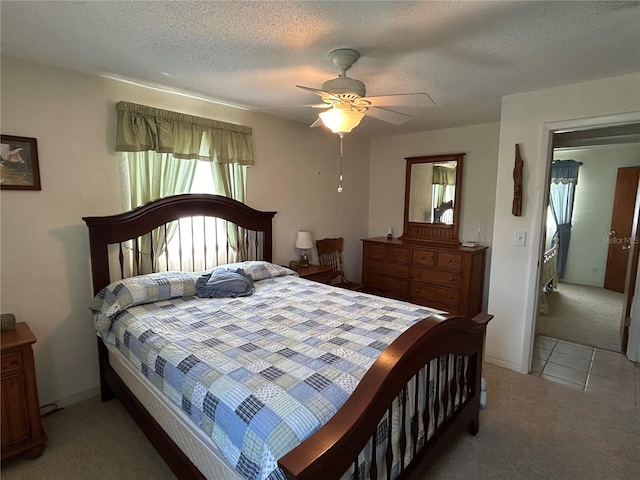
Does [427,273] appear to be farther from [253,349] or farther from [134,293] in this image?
[134,293]

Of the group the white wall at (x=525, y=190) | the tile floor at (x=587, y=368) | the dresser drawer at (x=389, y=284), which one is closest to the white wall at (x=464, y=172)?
the dresser drawer at (x=389, y=284)

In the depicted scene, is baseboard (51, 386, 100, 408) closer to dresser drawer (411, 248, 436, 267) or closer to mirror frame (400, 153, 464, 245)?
dresser drawer (411, 248, 436, 267)

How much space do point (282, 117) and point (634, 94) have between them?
297 cm

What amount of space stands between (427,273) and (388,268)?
0.53 meters

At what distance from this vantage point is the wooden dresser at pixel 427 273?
369 centimetres

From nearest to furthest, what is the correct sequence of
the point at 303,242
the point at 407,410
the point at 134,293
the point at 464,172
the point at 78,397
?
1. the point at 407,410
2. the point at 134,293
3. the point at 78,397
4. the point at 303,242
5. the point at 464,172

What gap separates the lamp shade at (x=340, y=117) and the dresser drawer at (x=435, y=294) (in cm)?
249

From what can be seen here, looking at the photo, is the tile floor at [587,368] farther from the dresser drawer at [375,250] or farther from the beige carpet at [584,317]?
the dresser drawer at [375,250]

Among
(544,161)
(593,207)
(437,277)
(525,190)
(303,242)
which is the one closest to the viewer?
(544,161)

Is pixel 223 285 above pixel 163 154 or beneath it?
beneath

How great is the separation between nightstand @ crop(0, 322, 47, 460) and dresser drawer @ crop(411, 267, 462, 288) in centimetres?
356

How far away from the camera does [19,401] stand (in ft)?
6.24

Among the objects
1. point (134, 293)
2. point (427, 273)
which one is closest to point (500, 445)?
point (427, 273)

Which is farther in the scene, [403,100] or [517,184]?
[517,184]
